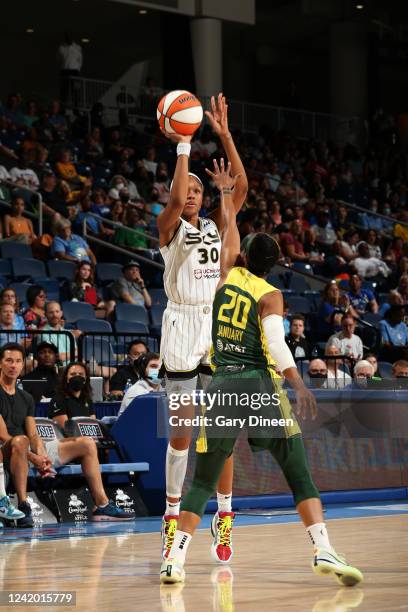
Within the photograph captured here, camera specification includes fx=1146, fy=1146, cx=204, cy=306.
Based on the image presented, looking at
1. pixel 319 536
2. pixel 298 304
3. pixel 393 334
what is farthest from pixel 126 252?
pixel 319 536

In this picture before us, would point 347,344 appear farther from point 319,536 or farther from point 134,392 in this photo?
point 319,536

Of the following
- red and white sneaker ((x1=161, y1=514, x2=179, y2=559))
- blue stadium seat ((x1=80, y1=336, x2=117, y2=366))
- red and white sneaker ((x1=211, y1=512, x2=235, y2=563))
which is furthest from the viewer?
blue stadium seat ((x1=80, y1=336, x2=117, y2=366))

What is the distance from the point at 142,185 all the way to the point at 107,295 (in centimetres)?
550

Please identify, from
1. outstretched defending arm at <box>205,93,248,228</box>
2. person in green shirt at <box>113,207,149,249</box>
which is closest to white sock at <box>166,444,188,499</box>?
outstretched defending arm at <box>205,93,248,228</box>

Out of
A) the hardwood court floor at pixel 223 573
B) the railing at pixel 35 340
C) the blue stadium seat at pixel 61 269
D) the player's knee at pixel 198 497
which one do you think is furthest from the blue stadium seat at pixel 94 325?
the player's knee at pixel 198 497

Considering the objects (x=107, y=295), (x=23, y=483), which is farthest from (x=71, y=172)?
(x=23, y=483)

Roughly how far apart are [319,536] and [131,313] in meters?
9.54

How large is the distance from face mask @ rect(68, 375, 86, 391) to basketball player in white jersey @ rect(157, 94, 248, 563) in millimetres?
3914

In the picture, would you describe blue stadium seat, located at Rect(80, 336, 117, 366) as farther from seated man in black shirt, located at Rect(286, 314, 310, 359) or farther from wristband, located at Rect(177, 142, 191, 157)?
wristband, located at Rect(177, 142, 191, 157)

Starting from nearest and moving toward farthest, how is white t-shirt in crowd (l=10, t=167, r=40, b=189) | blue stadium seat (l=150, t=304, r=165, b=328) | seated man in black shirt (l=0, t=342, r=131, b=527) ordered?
1. seated man in black shirt (l=0, t=342, r=131, b=527)
2. blue stadium seat (l=150, t=304, r=165, b=328)
3. white t-shirt in crowd (l=10, t=167, r=40, b=189)

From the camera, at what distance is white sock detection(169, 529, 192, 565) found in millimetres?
5824

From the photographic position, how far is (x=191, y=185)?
6707 millimetres

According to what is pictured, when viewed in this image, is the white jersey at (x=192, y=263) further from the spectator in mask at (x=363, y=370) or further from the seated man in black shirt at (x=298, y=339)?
the seated man in black shirt at (x=298, y=339)

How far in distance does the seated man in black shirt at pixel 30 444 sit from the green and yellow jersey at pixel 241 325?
3851 mm
